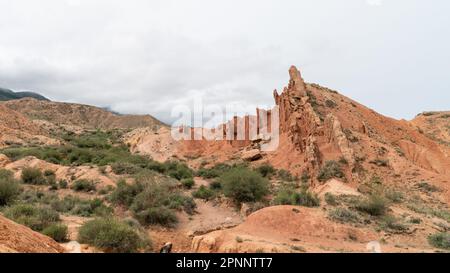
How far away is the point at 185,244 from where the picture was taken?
13.6 metres

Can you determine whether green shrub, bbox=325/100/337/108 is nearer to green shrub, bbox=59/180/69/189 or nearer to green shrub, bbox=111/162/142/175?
green shrub, bbox=111/162/142/175

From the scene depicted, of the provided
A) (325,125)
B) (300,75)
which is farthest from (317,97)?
(325,125)

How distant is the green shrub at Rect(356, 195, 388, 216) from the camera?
14539 mm

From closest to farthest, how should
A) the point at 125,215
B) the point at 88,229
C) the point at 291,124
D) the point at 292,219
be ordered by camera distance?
the point at 88,229, the point at 292,219, the point at 125,215, the point at 291,124

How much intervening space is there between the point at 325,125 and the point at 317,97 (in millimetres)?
7763

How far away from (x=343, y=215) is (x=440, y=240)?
3.00m

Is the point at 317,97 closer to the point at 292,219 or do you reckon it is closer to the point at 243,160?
the point at 243,160

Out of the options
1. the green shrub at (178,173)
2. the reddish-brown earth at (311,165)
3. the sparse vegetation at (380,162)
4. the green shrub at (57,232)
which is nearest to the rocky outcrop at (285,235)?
the reddish-brown earth at (311,165)

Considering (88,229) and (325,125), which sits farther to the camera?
(325,125)

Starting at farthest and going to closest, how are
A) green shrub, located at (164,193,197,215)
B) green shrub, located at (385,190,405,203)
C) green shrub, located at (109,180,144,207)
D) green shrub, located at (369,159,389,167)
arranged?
green shrub, located at (369,159,389,167), green shrub, located at (109,180,144,207), green shrub, located at (385,190,405,203), green shrub, located at (164,193,197,215)

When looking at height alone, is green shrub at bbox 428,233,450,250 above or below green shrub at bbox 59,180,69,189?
below

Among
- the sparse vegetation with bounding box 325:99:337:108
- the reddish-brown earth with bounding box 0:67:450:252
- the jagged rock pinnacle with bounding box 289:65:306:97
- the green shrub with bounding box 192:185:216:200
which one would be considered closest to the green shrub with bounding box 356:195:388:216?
the reddish-brown earth with bounding box 0:67:450:252

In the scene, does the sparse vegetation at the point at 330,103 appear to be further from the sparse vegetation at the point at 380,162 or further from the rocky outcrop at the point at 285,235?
the rocky outcrop at the point at 285,235

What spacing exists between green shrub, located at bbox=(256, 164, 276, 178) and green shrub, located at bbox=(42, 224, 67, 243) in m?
17.2
